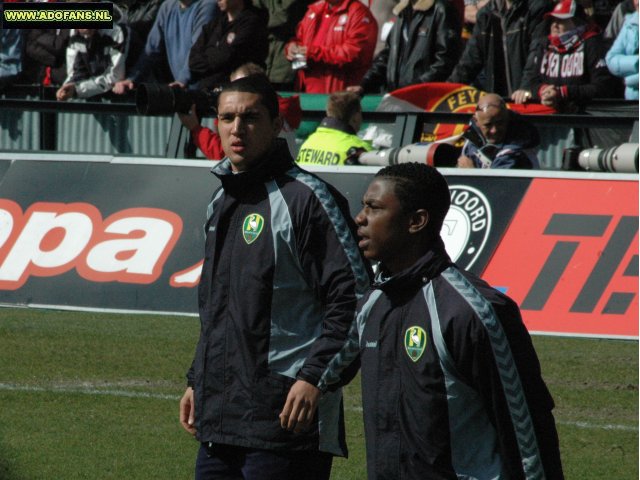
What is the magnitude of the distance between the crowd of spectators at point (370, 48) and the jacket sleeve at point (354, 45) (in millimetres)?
10

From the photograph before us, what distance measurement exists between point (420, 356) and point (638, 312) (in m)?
6.36

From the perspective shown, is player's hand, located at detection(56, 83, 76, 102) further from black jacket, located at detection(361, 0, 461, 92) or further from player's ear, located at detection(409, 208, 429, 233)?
player's ear, located at detection(409, 208, 429, 233)

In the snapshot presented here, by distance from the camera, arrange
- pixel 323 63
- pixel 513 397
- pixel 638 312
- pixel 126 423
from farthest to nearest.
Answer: pixel 323 63, pixel 638 312, pixel 126 423, pixel 513 397

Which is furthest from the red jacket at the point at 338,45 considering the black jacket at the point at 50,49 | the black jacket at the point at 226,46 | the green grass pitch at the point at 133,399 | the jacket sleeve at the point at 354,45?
the green grass pitch at the point at 133,399

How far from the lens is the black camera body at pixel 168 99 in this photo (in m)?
9.09

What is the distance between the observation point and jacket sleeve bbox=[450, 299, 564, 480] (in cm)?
313

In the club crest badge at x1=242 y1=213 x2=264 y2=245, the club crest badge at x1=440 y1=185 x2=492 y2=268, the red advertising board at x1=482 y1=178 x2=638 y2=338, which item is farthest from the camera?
the club crest badge at x1=440 y1=185 x2=492 y2=268

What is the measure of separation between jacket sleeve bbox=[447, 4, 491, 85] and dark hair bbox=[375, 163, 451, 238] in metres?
9.45

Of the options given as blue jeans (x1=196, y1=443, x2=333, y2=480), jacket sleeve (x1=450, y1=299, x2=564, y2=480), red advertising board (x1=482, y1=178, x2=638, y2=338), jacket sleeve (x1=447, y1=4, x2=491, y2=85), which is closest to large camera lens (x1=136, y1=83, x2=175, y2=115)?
red advertising board (x1=482, y1=178, x2=638, y2=338)

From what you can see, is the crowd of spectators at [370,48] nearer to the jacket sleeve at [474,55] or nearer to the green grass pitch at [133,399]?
the jacket sleeve at [474,55]

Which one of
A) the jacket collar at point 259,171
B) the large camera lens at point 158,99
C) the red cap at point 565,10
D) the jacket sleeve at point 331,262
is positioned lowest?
the large camera lens at point 158,99

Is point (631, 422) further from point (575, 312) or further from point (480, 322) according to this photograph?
point (480, 322)

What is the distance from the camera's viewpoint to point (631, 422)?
24.7 feet

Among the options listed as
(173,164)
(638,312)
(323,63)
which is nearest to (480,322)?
(638,312)
